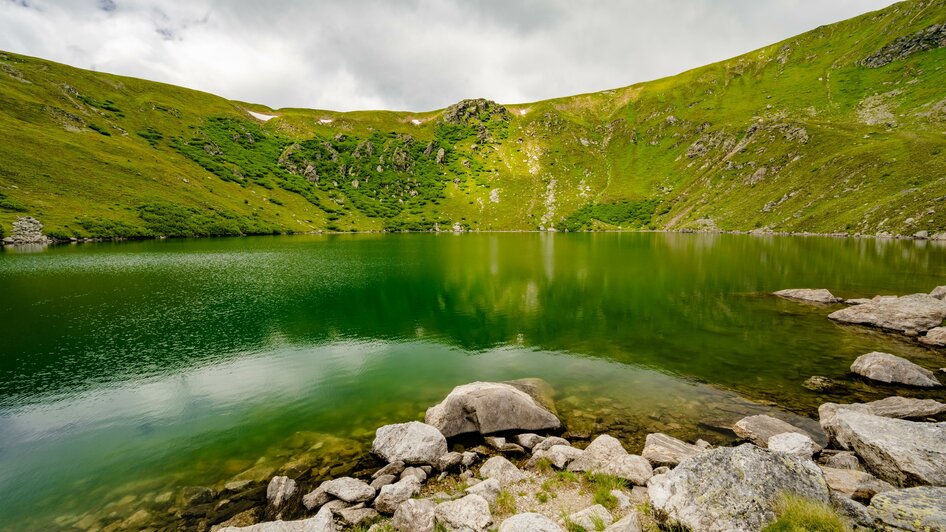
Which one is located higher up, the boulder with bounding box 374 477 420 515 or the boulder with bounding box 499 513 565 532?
the boulder with bounding box 499 513 565 532

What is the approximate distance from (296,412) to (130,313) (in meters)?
32.6

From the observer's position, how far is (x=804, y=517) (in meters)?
8.67

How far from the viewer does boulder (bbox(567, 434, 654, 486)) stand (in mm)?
14055

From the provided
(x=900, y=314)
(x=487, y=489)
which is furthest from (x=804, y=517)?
(x=900, y=314)

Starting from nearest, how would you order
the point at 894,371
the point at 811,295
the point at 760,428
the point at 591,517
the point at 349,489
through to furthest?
the point at 591,517, the point at 349,489, the point at 760,428, the point at 894,371, the point at 811,295

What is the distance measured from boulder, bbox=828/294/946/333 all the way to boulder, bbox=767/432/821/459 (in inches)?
1169

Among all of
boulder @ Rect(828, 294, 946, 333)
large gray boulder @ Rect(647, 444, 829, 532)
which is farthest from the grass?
boulder @ Rect(828, 294, 946, 333)

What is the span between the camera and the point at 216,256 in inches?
3433

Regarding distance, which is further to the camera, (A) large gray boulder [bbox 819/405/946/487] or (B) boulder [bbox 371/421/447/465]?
(B) boulder [bbox 371/421/447/465]

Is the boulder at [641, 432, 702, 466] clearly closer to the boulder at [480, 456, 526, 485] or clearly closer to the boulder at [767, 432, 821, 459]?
→ the boulder at [767, 432, 821, 459]

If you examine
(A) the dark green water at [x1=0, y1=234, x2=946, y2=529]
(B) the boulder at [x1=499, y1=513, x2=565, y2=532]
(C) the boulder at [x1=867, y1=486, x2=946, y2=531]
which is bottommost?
(A) the dark green water at [x1=0, y1=234, x2=946, y2=529]

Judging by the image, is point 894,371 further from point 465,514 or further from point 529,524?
point 465,514

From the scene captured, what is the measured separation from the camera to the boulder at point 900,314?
109ft

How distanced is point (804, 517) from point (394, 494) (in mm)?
11874
